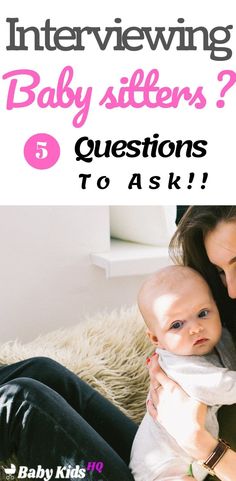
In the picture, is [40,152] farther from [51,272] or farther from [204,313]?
[204,313]

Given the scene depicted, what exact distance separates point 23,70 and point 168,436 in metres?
1.17

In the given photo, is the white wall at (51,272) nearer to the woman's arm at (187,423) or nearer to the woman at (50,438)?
the woman at (50,438)

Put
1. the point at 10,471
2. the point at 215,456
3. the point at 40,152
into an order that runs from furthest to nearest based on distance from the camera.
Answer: the point at 40,152
the point at 10,471
the point at 215,456

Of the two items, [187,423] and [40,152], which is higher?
[40,152]

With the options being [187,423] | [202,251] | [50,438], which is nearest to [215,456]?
[187,423]

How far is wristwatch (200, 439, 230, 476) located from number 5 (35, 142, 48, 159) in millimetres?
1226

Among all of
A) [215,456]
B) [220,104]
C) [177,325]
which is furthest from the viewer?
[220,104]

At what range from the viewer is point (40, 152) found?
7.02ft

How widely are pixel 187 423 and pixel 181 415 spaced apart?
0.8 inches

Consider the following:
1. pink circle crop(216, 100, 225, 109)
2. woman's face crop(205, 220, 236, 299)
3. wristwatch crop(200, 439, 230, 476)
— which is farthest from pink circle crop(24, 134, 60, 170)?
wristwatch crop(200, 439, 230, 476)

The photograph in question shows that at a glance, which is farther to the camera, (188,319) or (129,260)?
(129,260)

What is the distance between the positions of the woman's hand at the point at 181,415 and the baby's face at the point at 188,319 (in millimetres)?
66

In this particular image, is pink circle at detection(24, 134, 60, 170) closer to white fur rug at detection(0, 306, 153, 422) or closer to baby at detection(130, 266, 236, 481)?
white fur rug at detection(0, 306, 153, 422)

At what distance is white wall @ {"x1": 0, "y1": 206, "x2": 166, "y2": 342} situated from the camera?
2.14 metres
